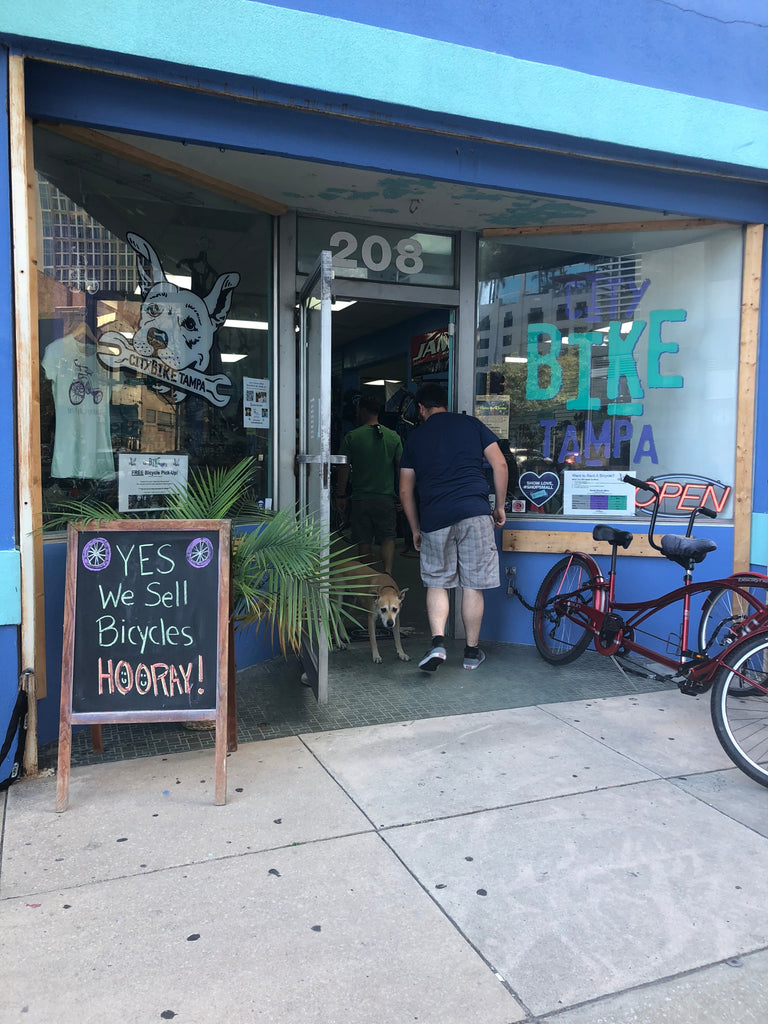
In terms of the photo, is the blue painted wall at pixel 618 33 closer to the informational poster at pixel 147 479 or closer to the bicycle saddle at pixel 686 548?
the informational poster at pixel 147 479

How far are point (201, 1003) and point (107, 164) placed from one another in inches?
164

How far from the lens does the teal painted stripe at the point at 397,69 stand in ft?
11.2

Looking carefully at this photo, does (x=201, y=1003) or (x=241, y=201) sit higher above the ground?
(x=241, y=201)

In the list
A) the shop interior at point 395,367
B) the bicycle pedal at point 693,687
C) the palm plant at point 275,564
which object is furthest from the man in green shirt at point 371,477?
the bicycle pedal at point 693,687

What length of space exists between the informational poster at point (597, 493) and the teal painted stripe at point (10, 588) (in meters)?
3.93

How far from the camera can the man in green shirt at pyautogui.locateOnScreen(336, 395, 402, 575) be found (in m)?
6.32

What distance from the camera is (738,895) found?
273 cm

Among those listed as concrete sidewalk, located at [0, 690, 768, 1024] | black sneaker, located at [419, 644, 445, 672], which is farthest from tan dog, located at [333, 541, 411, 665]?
concrete sidewalk, located at [0, 690, 768, 1024]

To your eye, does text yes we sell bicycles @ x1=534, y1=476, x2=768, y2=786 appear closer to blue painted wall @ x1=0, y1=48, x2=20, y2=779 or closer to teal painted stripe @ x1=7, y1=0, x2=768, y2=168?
teal painted stripe @ x1=7, y1=0, x2=768, y2=168

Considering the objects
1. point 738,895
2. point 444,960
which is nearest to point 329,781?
point 444,960

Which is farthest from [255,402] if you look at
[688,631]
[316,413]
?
[688,631]


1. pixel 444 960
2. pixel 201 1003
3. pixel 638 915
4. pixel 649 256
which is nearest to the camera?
pixel 201 1003

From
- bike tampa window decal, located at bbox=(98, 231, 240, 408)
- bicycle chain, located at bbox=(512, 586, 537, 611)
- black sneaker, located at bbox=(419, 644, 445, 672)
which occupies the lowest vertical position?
black sneaker, located at bbox=(419, 644, 445, 672)

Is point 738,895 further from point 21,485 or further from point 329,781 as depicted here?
point 21,485
